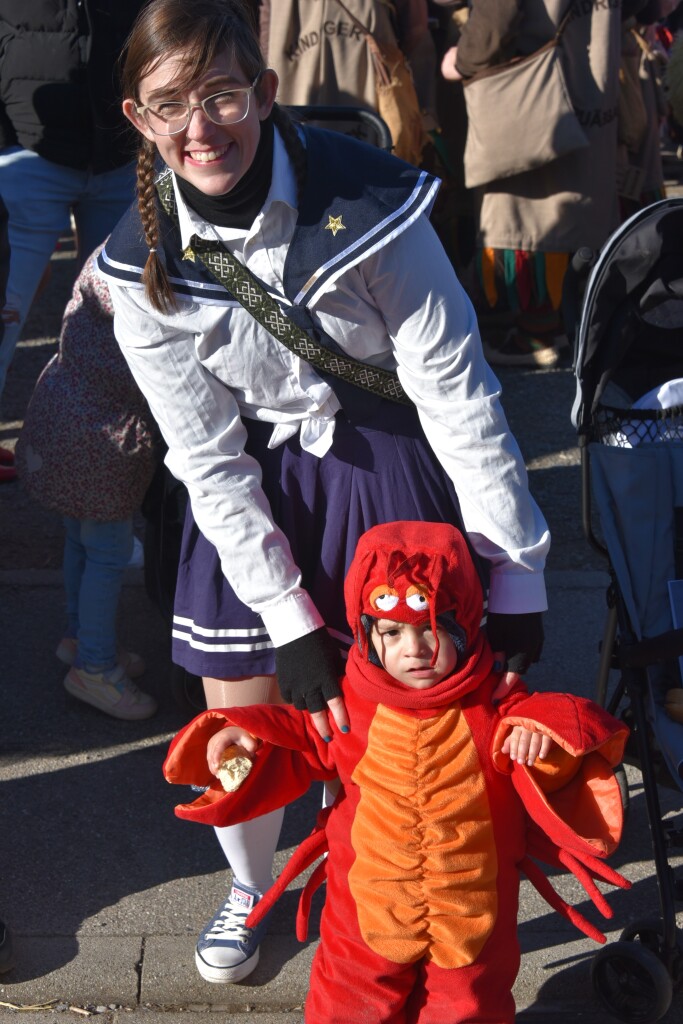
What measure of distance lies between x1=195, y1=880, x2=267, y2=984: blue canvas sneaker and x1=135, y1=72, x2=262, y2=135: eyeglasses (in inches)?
64.2

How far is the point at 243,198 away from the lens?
2158mm

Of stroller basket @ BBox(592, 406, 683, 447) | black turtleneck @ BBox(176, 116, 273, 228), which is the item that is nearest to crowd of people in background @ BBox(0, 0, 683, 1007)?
black turtleneck @ BBox(176, 116, 273, 228)

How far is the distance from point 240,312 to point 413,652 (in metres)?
0.67

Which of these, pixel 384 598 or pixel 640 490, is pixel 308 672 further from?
pixel 640 490

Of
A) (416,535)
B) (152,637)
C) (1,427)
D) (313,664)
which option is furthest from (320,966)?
(1,427)

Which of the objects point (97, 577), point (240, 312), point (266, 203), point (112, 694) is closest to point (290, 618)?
point (240, 312)

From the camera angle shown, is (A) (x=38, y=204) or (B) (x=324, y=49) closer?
(A) (x=38, y=204)

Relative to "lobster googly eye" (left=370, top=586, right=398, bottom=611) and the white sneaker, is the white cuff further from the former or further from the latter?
the white sneaker

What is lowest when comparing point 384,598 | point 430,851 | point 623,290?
point 430,851

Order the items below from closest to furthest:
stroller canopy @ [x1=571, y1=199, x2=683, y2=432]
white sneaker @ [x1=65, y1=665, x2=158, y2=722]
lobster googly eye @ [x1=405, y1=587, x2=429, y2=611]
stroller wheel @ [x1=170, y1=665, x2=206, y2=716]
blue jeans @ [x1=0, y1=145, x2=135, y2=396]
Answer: lobster googly eye @ [x1=405, y1=587, x2=429, y2=611]
stroller canopy @ [x1=571, y1=199, x2=683, y2=432]
stroller wheel @ [x1=170, y1=665, x2=206, y2=716]
white sneaker @ [x1=65, y1=665, x2=158, y2=722]
blue jeans @ [x1=0, y1=145, x2=135, y2=396]

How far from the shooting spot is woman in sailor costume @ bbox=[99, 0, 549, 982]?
214 centimetres

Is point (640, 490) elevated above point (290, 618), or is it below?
below

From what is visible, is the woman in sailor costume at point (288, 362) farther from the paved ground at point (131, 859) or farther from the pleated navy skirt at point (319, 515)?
the paved ground at point (131, 859)

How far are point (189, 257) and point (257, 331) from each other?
0.18 meters
